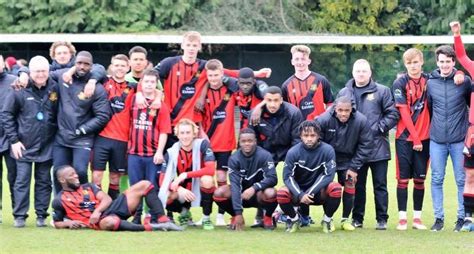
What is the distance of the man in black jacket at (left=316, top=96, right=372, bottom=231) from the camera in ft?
42.2

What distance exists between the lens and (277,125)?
1316 centimetres

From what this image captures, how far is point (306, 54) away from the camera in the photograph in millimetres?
13477

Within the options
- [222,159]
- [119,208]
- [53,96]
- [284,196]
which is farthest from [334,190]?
[53,96]

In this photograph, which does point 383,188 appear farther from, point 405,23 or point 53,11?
point 405,23

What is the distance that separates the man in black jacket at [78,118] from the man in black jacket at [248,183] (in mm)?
1526

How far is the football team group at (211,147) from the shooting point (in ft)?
41.8

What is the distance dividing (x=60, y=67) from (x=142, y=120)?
1.33 meters

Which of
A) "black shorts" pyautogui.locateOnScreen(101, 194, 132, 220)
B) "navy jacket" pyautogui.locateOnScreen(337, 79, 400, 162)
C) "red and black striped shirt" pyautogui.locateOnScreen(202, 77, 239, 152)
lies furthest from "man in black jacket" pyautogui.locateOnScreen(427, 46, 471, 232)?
"black shorts" pyautogui.locateOnScreen(101, 194, 132, 220)

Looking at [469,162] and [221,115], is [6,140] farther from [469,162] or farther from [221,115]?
[469,162]

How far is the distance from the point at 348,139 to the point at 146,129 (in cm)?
226

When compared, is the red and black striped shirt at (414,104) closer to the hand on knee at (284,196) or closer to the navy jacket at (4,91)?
the hand on knee at (284,196)

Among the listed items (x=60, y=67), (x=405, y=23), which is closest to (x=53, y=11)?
(x=405, y=23)

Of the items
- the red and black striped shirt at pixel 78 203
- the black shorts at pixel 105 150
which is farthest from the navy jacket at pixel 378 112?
the red and black striped shirt at pixel 78 203

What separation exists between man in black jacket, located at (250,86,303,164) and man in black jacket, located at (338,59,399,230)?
67cm
